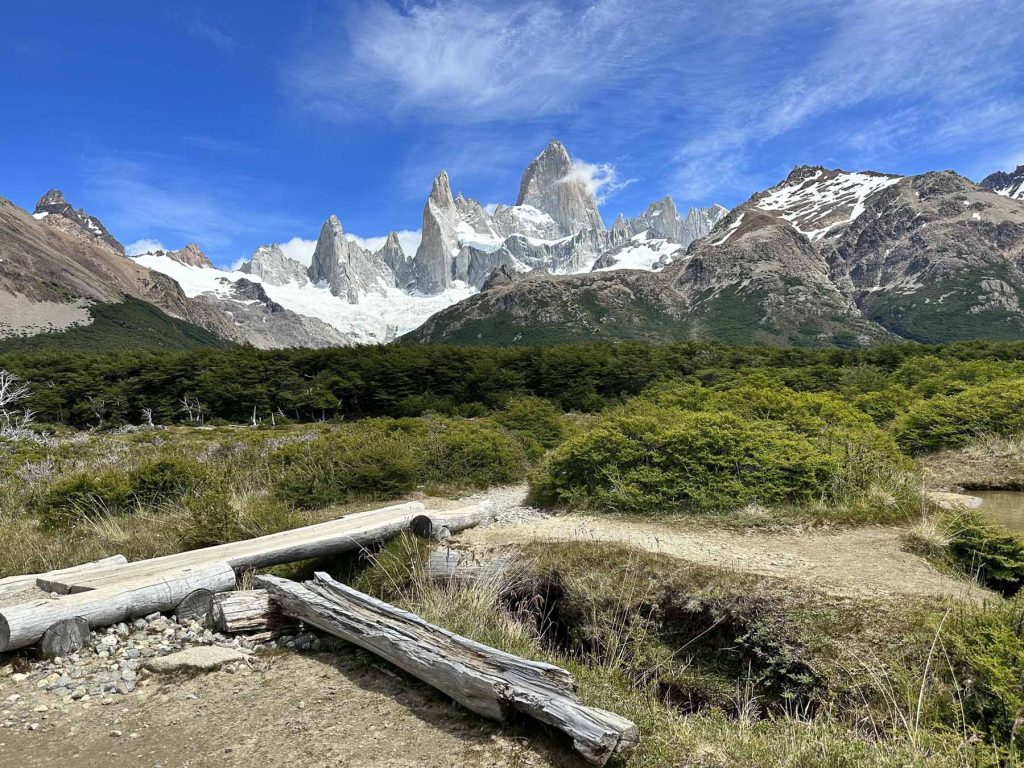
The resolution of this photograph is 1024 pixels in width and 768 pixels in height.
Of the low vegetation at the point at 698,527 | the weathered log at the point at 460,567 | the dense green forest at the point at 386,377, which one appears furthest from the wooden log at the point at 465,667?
the dense green forest at the point at 386,377

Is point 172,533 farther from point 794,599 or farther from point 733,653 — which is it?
point 794,599

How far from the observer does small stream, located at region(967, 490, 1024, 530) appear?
9.76m

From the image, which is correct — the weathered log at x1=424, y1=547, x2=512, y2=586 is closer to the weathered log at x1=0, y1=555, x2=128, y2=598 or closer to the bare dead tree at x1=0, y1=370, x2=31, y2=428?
the weathered log at x1=0, y1=555, x2=128, y2=598

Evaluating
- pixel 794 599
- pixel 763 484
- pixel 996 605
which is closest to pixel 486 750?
pixel 794 599

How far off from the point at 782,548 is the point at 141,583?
7966 mm

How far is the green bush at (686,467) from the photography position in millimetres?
9773

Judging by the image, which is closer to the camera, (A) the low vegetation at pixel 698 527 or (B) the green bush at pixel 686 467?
(A) the low vegetation at pixel 698 527

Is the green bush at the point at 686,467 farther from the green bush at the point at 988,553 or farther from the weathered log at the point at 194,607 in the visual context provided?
the weathered log at the point at 194,607

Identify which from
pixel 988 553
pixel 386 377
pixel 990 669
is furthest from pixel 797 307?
pixel 990 669

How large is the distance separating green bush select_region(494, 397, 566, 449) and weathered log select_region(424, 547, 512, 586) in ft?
34.9

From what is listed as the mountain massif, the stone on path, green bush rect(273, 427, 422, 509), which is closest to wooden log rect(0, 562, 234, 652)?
the stone on path

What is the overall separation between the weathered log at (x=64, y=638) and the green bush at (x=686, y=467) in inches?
303

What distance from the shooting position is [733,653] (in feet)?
19.0

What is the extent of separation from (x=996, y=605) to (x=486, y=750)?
4.89 m
